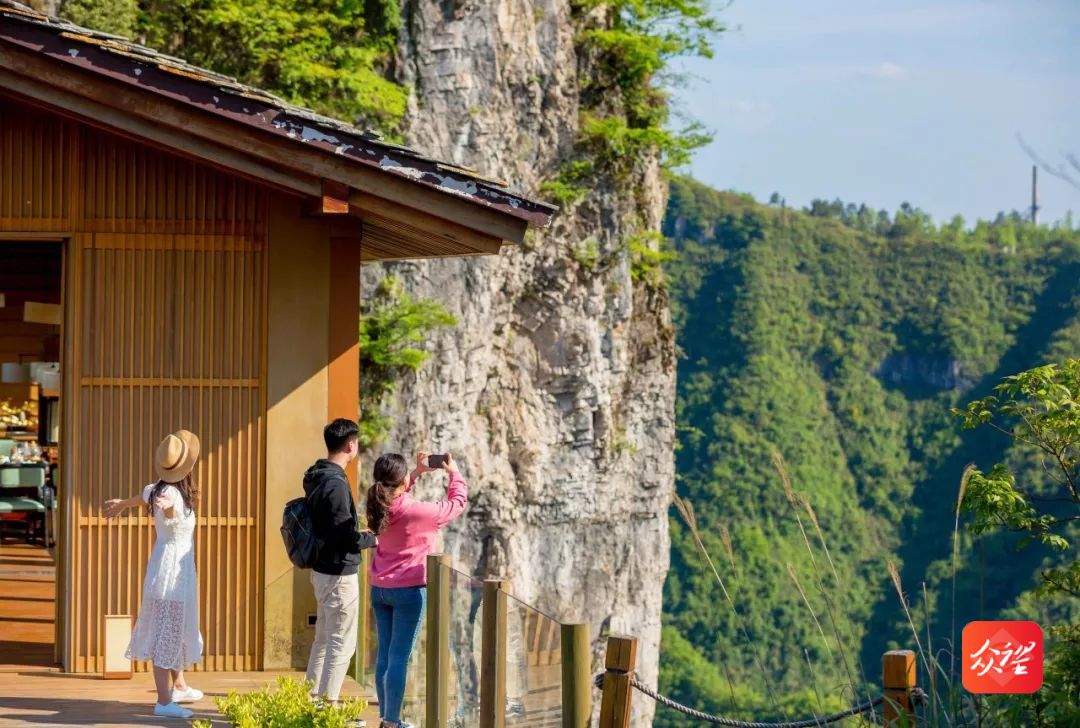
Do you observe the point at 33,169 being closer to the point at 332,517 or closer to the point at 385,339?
the point at 332,517

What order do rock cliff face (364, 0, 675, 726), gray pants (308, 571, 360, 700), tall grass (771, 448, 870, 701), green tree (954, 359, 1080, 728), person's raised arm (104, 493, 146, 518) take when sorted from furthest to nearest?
rock cliff face (364, 0, 675, 726) → person's raised arm (104, 493, 146, 518) → gray pants (308, 571, 360, 700) → green tree (954, 359, 1080, 728) → tall grass (771, 448, 870, 701)

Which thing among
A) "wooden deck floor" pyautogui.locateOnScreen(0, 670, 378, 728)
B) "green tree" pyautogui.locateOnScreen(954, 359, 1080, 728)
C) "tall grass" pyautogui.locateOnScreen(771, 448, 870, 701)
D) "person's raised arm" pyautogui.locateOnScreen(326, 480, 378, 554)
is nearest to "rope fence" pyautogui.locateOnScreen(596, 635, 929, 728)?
"tall grass" pyautogui.locateOnScreen(771, 448, 870, 701)

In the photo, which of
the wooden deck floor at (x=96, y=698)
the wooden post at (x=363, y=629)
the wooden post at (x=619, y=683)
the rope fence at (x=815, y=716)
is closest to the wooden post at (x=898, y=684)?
the rope fence at (x=815, y=716)

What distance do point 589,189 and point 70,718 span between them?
19.7 metres

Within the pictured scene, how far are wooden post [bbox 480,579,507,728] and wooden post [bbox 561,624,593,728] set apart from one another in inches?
28.2

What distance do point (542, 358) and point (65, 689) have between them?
19424 mm

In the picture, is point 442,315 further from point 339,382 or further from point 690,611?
point 690,611

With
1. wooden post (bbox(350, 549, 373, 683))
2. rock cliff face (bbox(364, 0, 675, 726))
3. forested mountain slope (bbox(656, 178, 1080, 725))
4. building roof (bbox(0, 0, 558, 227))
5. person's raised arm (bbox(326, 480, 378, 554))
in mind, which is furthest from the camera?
forested mountain slope (bbox(656, 178, 1080, 725))

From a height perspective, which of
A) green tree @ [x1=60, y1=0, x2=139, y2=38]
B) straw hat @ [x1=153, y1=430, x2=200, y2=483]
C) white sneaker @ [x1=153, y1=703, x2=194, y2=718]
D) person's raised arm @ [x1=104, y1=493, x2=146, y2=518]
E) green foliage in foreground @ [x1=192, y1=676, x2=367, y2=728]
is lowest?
white sneaker @ [x1=153, y1=703, x2=194, y2=718]

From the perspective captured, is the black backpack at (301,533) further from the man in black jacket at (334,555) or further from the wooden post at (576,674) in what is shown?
the wooden post at (576,674)

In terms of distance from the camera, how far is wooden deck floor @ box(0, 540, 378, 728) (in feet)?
22.2

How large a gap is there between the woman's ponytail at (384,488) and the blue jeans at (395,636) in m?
0.40

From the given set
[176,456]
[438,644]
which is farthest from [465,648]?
[176,456]

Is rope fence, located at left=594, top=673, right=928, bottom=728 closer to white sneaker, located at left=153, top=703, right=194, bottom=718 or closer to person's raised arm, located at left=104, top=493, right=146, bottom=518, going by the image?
white sneaker, located at left=153, top=703, right=194, bottom=718
